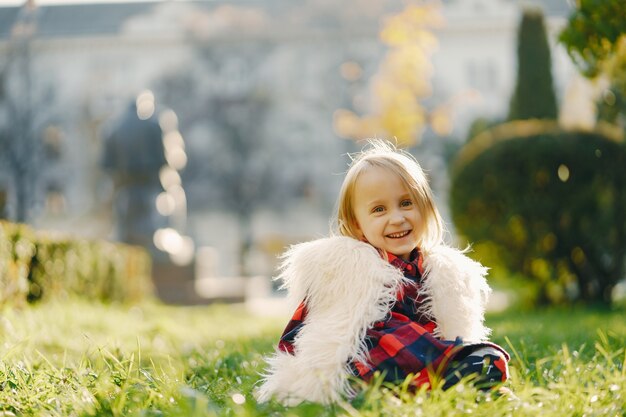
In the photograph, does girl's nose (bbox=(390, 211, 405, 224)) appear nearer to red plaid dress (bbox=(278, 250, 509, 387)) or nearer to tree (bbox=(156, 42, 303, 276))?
red plaid dress (bbox=(278, 250, 509, 387))

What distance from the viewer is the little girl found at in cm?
259

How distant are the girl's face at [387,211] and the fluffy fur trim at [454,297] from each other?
0.50 feet

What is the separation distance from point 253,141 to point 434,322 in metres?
38.1

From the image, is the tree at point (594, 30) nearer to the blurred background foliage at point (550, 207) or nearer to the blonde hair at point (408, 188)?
the blonde hair at point (408, 188)

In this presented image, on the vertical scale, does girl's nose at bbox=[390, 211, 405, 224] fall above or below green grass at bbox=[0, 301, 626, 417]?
above

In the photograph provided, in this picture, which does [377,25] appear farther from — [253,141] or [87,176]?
[87,176]

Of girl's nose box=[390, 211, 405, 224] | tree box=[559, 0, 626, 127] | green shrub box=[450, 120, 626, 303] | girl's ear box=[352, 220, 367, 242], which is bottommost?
green shrub box=[450, 120, 626, 303]

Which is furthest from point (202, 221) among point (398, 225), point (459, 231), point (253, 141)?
point (398, 225)

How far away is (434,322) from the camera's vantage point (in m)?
2.91

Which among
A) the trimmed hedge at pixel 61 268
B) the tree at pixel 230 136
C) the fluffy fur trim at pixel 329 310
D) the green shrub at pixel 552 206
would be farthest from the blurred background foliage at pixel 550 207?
the tree at pixel 230 136

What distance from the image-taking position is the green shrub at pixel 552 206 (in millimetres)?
9516

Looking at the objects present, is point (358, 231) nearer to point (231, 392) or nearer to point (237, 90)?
point (231, 392)

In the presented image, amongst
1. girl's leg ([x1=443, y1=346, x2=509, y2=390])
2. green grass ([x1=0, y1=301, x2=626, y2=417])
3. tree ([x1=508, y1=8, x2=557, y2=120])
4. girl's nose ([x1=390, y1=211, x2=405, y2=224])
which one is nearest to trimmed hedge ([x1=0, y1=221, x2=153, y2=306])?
green grass ([x1=0, y1=301, x2=626, y2=417])

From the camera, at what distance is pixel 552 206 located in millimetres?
9484
